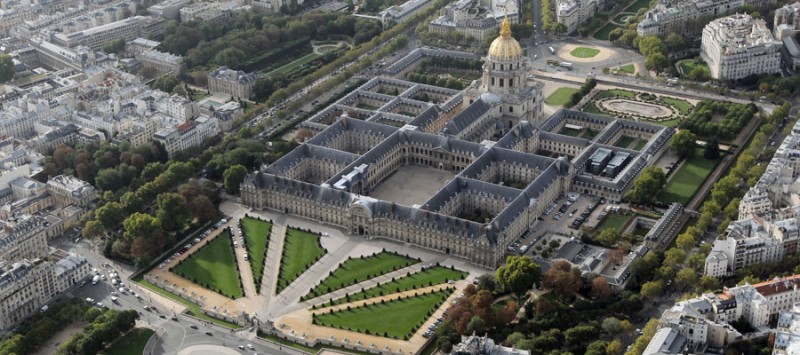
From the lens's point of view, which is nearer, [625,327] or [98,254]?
[625,327]

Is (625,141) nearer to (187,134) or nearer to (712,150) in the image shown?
(712,150)

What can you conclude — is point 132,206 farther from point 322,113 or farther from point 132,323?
point 322,113

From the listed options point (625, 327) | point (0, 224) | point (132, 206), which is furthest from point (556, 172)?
point (0, 224)

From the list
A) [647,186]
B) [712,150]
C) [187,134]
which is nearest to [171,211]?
[187,134]

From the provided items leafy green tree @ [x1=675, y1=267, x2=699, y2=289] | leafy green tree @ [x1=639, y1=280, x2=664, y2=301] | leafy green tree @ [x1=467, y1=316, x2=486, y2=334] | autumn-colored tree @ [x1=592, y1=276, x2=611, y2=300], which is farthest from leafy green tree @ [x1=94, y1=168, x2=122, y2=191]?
leafy green tree @ [x1=675, y1=267, x2=699, y2=289]

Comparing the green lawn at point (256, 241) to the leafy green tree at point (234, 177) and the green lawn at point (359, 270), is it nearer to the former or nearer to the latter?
the leafy green tree at point (234, 177)

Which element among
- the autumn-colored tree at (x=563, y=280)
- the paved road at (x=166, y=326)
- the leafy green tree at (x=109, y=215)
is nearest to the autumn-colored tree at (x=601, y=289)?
the autumn-colored tree at (x=563, y=280)
